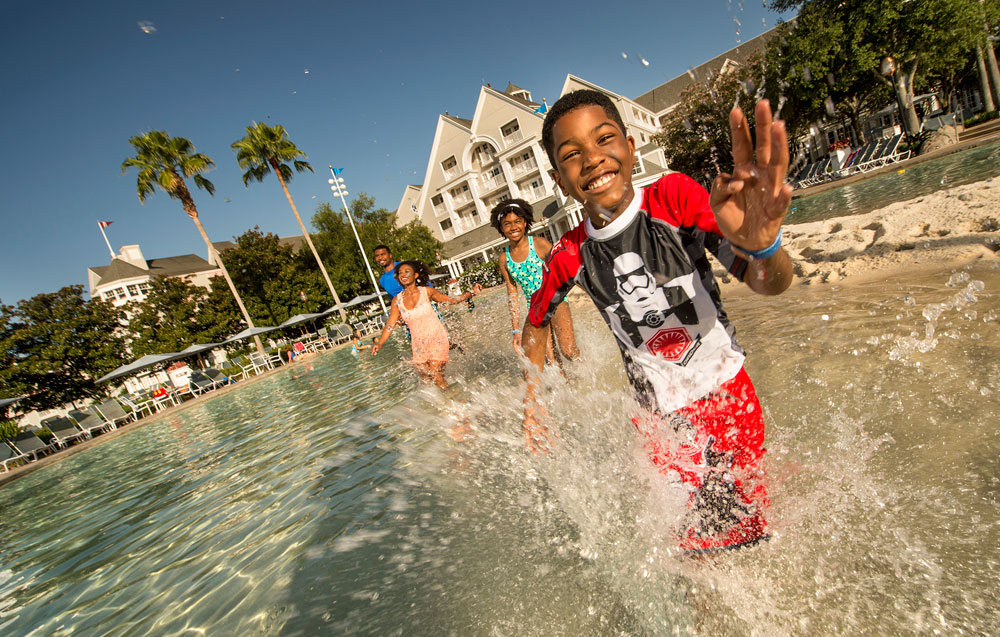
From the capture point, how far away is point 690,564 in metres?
2.04

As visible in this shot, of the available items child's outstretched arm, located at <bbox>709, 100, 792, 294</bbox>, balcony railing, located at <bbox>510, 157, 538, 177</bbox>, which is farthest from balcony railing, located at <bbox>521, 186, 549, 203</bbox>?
child's outstretched arm, located at <bbox>709, 100, 792, 294</bbox>

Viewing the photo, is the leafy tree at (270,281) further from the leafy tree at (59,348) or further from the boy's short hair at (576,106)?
the boy's short hair at (576,106)

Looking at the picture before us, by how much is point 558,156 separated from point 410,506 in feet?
9.29

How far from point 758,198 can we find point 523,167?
41713 millimetres

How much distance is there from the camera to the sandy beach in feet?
16.8

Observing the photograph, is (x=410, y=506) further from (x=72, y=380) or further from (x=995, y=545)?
(x=72, y=380)

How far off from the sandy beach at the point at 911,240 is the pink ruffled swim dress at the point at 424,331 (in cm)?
502

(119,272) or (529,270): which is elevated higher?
(119,272)

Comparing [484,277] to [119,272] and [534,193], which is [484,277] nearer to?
[534,193]

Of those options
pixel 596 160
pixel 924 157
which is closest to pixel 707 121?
pixel 924 157

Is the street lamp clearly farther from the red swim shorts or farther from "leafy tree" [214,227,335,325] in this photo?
"leafy tree" [214,227,335,325]

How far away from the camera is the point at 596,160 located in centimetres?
191

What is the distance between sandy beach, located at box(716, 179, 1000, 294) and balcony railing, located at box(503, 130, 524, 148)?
36.7 m

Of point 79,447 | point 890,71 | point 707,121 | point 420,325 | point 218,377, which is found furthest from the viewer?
point 707,121
